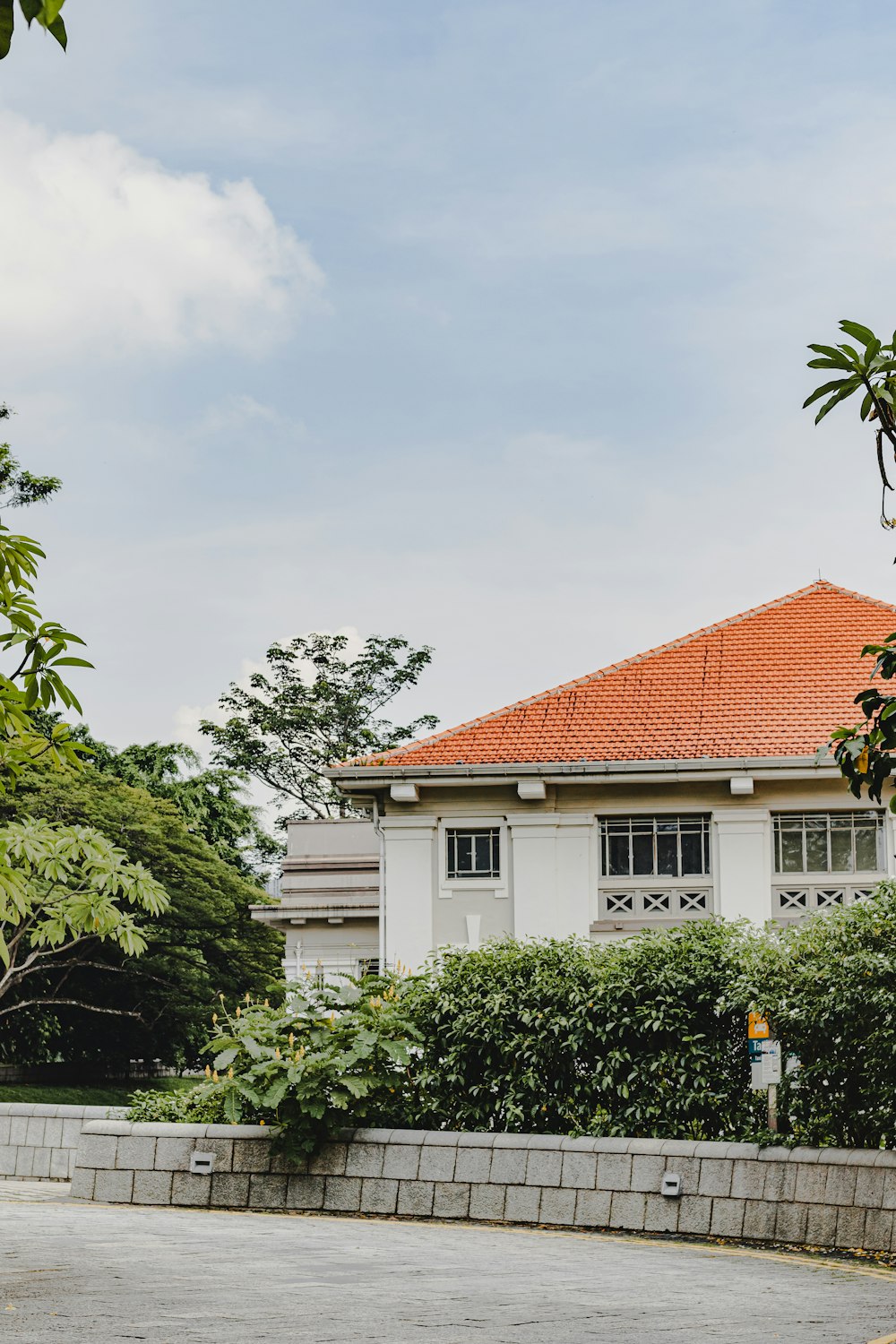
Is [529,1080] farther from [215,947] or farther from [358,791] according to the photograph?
[215,947]

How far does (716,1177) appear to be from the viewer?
11.0m

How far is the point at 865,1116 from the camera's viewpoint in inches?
429

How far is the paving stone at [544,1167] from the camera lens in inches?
458

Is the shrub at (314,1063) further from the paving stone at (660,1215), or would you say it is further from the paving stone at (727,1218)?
the paving stone at (727,1218)

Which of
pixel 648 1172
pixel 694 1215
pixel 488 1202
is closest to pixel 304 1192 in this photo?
pixel 488 1202

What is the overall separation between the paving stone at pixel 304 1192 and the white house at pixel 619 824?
12.0 m

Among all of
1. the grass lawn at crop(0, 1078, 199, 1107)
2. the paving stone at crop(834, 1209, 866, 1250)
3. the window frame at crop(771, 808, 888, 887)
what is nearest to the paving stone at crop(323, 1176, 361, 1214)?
the paving stone at crop(834, 1209, 866, 1250)

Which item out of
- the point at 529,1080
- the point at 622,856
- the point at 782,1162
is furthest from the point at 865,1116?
the point at 622,856

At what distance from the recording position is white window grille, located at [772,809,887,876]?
24.6m

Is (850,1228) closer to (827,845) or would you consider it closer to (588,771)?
(588,771)

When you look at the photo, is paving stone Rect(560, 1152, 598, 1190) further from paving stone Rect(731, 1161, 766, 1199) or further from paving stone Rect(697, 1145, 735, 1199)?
paving stone Rect(731, 1161, 766, 1199)

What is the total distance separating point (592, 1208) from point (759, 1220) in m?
1.30

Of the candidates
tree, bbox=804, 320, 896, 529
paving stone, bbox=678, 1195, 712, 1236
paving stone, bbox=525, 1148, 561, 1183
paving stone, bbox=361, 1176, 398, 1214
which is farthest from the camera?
paving stone, bbox=361, 1176, 398, 1214

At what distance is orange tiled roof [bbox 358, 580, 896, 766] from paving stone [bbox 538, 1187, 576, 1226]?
13267 millimetres
